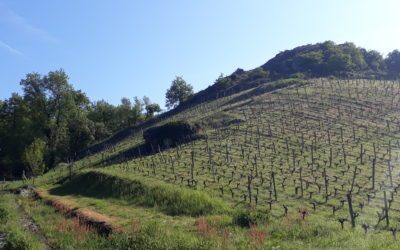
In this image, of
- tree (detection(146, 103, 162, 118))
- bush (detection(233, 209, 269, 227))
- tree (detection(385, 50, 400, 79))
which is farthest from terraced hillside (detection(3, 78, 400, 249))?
tree (detection(146, 103, 162, 118))

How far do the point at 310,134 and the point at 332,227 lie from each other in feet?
127

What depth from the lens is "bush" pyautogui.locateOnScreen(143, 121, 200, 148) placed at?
65.2 meters

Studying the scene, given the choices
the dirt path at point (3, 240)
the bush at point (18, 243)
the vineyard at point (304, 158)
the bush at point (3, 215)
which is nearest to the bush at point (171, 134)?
the vineyard at point (304, 158)

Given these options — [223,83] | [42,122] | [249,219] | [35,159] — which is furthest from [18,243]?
[223,83]

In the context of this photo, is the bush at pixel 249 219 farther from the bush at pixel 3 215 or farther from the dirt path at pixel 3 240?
the bush at pixel 3 215

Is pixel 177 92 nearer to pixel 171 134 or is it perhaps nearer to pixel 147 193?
pixel 171 134

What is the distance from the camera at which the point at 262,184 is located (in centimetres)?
3941

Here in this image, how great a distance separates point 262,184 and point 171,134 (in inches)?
1120

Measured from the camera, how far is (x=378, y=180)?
3997 cm

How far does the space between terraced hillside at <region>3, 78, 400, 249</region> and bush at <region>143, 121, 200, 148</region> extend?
2183 millimetres

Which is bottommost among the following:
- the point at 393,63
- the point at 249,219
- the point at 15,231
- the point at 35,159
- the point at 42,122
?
the point at 249,219

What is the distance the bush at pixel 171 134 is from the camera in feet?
214

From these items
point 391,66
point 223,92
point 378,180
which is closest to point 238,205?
point 378,180

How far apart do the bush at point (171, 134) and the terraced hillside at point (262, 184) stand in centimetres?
218
